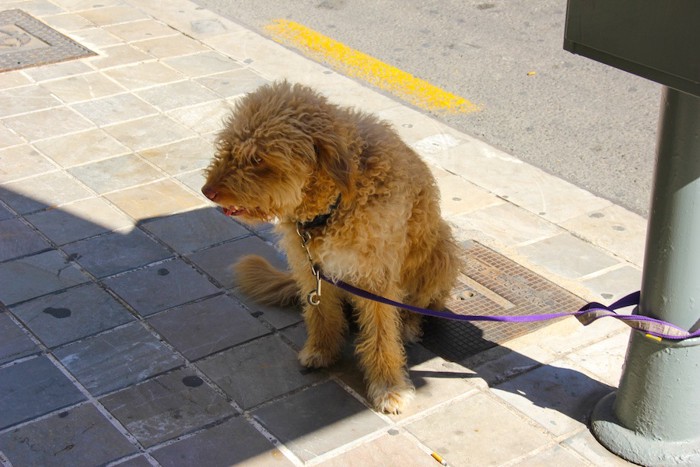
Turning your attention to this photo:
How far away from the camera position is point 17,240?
5.30 meters

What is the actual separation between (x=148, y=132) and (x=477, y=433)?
12.1 ft

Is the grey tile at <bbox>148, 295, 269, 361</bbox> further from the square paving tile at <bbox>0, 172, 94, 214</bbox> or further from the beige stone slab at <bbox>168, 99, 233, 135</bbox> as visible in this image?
the beige stone slab at <bbox>168, 99, 233, 135</bbox>

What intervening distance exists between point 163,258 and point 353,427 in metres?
1.77

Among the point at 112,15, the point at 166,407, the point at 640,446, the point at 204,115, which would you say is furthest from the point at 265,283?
the point at 112,15

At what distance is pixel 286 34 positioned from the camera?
28.3ft

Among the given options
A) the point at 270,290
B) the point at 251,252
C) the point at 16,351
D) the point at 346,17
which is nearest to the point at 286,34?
the point at 346,17

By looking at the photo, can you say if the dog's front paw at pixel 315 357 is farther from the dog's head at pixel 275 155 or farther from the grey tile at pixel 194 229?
the grey tile at pixel 194 229

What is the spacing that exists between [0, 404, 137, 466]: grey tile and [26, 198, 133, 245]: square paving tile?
162 centimetres

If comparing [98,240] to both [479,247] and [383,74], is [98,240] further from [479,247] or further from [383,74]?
[383,74]

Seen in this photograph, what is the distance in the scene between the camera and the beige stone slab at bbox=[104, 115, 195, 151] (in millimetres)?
6465

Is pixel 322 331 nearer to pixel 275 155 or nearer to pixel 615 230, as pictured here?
pixel 275 155

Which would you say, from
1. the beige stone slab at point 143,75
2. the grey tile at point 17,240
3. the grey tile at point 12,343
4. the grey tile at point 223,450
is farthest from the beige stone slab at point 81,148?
the grey tile at point 223,450

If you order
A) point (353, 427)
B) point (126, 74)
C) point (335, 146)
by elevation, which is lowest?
point (353, 427)

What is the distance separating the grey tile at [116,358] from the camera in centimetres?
422
